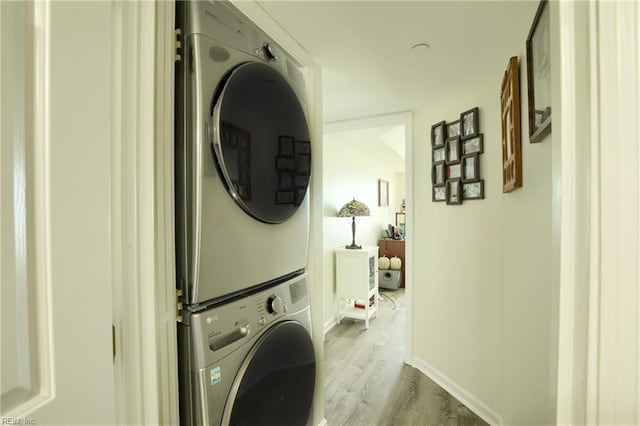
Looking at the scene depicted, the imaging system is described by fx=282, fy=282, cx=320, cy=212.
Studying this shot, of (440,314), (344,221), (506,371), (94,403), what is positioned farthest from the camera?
(344,221)

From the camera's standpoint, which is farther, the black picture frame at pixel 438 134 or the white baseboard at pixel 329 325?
the white baseboard at pixel 329 325

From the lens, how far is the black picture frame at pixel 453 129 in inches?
80.5

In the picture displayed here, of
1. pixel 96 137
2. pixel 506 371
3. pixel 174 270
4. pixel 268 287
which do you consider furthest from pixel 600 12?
pixel 506 371

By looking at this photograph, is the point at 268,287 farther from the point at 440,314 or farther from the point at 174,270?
the point at 440,314

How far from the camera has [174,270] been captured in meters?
0.72

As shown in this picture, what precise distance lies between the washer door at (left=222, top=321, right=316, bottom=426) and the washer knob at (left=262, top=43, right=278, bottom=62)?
1.01 metres

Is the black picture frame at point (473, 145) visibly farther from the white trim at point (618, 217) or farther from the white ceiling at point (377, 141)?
the white trim at point (618, 217)

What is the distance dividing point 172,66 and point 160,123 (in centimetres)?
16

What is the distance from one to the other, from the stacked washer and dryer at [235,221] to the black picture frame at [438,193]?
142cm

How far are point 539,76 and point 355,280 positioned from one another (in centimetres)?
252

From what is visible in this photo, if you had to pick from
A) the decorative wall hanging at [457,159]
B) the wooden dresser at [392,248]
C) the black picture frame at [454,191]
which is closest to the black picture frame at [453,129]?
the decorative wall hanging at [457,159]

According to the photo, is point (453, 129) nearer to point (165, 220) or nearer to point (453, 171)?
point (453, 171)

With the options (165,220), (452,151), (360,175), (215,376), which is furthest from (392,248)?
(165,220)

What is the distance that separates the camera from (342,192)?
3525 millimetres
